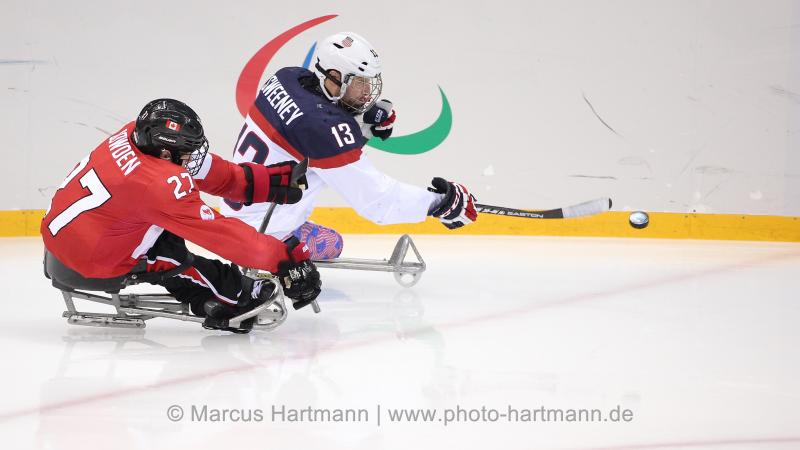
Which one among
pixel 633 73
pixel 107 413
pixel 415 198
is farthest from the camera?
pixel 633 73

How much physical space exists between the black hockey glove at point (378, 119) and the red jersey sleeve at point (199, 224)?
1781mm

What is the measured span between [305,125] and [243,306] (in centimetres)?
96

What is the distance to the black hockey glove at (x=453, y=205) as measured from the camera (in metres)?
4.29

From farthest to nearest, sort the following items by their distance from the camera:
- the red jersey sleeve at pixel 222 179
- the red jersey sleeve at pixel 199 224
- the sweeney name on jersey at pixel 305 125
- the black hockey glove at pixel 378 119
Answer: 1. the black hockey glove at pixel 378 119
2. the sweeney name on jersey at pixel 305 125
3. the red jersey sleeve at pixel 222 179
4. the red jersey sleeve at pixel 199 224

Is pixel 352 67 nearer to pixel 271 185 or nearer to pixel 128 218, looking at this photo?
pixel 271 185

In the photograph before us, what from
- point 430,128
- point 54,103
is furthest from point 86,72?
point 430,128

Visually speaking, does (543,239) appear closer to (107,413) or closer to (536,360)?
(536,360)

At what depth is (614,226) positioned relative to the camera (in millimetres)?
6852

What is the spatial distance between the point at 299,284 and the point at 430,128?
3.61m

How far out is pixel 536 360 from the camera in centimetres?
326

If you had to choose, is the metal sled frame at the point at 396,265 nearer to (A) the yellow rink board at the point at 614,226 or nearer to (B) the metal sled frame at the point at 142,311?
(B) the metal sled frame at the point at 142,311
